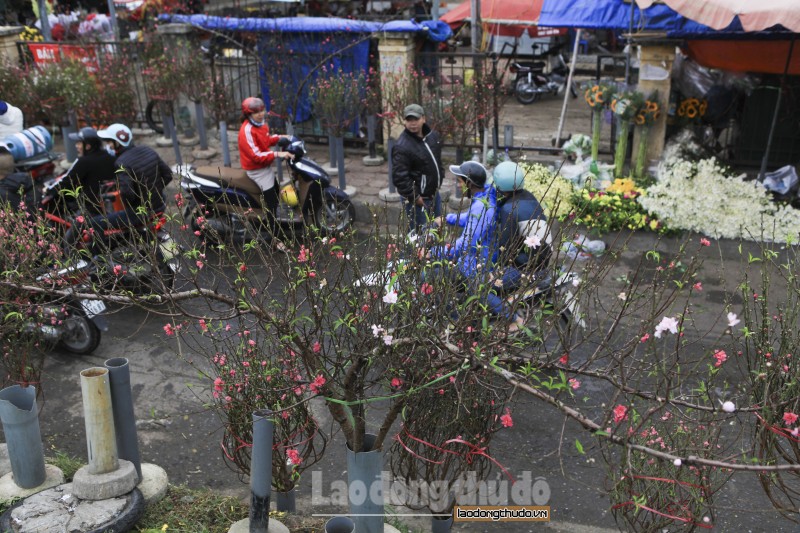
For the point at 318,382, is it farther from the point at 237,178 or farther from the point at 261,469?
the point at 237,178

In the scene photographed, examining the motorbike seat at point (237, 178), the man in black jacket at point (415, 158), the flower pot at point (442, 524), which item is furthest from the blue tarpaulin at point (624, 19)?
the flower pot at point (442, 524)

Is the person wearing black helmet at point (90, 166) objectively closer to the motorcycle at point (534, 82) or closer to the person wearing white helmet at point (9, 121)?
the person wearing white helmet at point (9, 121)

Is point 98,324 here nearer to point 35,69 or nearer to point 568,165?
point 568,165

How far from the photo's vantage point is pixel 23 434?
4785 mm

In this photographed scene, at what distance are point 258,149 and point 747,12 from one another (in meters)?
5.33

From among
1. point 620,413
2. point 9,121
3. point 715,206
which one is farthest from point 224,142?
point 620,413

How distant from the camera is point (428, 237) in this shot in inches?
148

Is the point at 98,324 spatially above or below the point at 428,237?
below

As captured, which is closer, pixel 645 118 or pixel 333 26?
pixel 645 118

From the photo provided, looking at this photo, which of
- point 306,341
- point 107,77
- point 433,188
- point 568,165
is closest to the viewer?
point 306,341

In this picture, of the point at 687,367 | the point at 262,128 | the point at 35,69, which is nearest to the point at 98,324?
the point at 262,128

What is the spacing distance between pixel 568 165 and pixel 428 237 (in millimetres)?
7376

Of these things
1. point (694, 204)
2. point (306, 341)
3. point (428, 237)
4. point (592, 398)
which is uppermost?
point (428, 237)

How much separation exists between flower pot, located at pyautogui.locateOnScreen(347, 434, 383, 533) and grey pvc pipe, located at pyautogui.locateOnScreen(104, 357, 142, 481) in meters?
1.45
